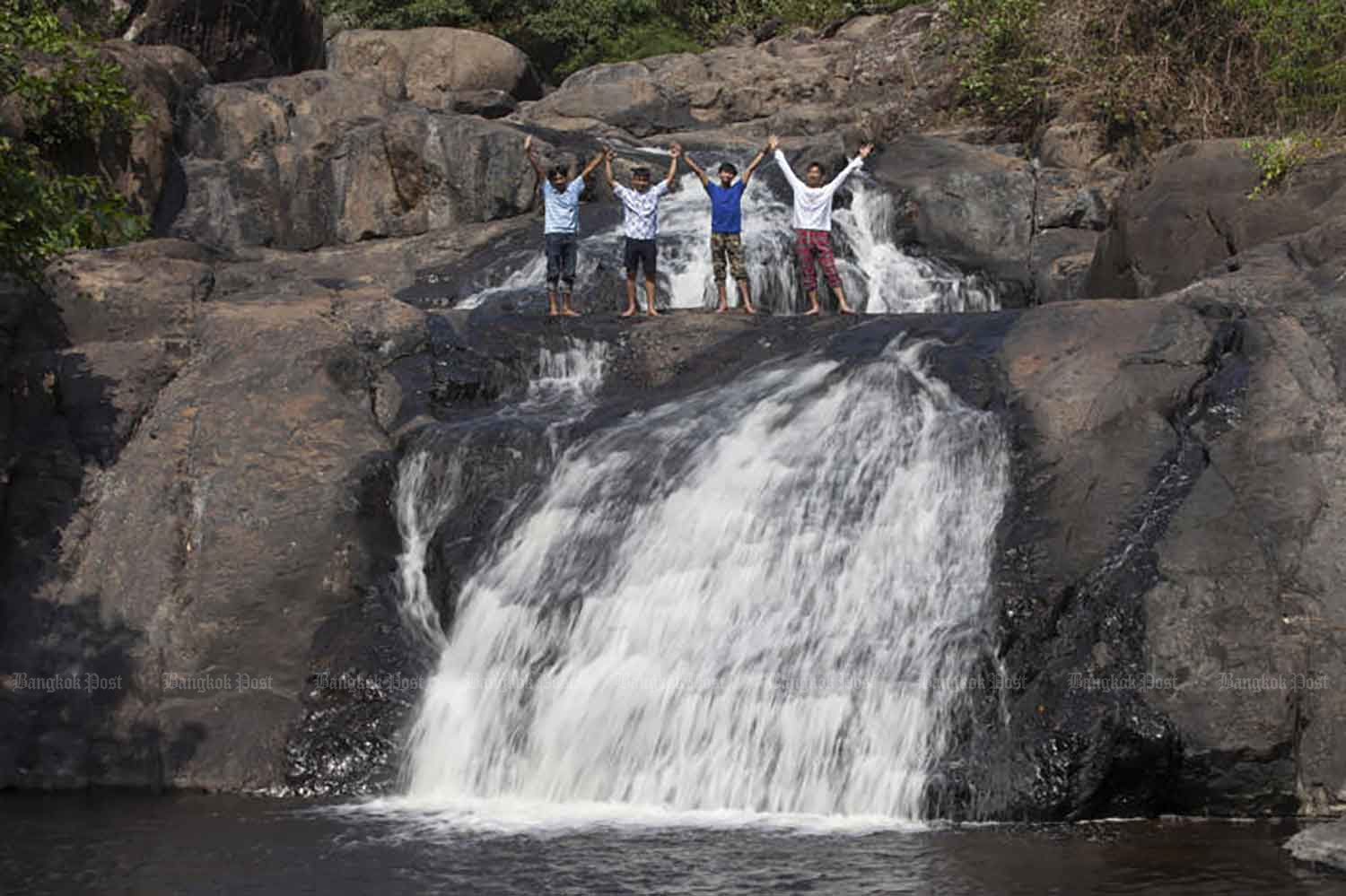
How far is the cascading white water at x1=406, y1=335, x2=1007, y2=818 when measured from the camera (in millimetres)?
9930

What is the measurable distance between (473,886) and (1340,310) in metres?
7.36

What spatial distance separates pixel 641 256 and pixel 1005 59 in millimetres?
10445

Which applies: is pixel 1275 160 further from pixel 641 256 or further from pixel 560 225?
pixel 560 225

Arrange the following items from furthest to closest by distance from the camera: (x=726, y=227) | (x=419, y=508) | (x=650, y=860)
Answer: (x=726, y=227) → (x=419, y=508) → (x=650, y=860)

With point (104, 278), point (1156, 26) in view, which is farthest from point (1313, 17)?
point (104, 278)

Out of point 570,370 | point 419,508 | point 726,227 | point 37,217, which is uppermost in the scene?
point 726,227

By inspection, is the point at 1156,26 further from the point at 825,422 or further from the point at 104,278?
the point at 104,278

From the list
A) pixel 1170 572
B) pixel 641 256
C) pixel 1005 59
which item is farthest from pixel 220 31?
pixel 1170 572

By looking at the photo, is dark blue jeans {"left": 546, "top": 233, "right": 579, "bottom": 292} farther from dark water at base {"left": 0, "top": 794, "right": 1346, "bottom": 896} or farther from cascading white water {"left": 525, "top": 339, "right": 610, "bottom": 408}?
dark water at base {"left": 0, "top": 794, "right": 1346, "bottom": 896}

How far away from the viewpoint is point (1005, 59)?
2369cm

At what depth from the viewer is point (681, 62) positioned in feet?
92.5

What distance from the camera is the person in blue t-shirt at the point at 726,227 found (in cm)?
1505

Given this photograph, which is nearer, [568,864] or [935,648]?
[568,864]

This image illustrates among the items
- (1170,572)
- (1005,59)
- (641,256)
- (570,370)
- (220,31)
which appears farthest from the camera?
(220,31)
